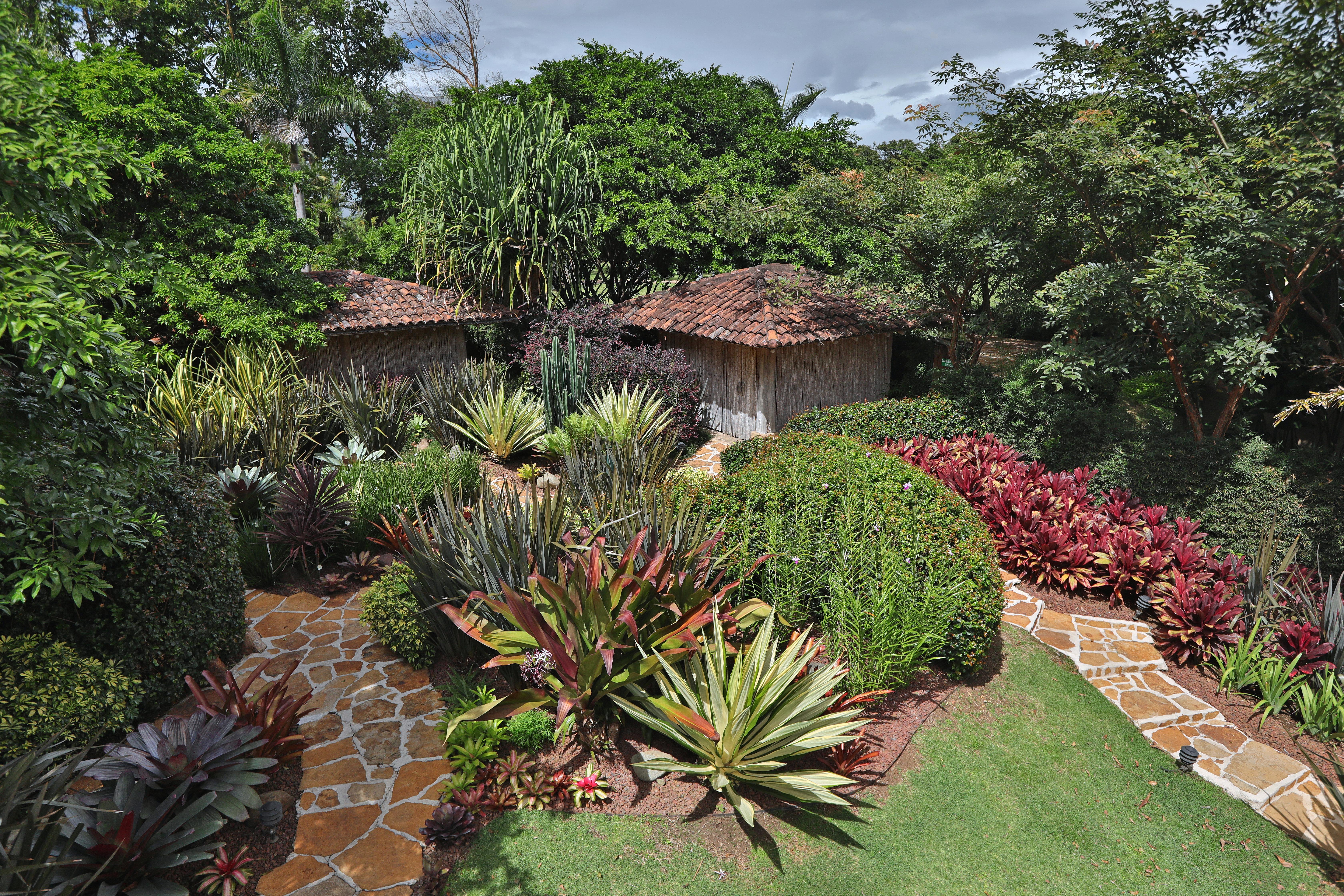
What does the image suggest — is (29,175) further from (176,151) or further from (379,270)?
(379,270)

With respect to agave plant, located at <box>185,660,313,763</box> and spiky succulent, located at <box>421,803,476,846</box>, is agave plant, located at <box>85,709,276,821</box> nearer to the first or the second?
agave plant, located at <box>185,660,313,763</box>

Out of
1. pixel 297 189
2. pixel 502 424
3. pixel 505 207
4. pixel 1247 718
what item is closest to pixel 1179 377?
pixel 1247 718

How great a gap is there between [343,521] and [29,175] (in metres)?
5.07

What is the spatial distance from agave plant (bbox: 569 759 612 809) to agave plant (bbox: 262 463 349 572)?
447 centimetres

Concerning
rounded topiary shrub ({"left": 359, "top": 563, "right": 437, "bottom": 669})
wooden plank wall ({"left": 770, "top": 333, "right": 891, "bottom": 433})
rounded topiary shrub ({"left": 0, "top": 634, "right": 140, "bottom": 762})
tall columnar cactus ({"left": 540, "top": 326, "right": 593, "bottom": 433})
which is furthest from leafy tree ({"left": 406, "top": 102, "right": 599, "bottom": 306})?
rounded topiary shrub ({"left": 0, "top": 634, "right": 140, "bottom": 762})

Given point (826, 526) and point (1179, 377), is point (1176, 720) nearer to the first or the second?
point (826, 526)

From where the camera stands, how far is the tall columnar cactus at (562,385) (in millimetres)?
11422

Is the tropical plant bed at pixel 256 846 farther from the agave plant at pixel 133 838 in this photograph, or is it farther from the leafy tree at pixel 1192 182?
the leafy tree at pixel 1192 182

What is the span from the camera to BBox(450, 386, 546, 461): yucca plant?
11.0 m

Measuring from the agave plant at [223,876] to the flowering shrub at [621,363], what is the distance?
821 cm

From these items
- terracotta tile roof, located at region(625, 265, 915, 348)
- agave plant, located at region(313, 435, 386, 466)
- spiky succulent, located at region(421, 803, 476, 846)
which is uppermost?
terracotta tile roof, located at region(625, 265, 915, 348)

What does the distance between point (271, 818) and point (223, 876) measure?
0.41 metres

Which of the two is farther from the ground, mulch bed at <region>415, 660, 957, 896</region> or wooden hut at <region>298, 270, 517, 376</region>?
wooden hut at <region>298, 270, 517, 376</region>

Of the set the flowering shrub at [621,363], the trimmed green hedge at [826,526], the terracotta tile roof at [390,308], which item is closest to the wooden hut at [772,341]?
the flowering shrub at [621,363]
